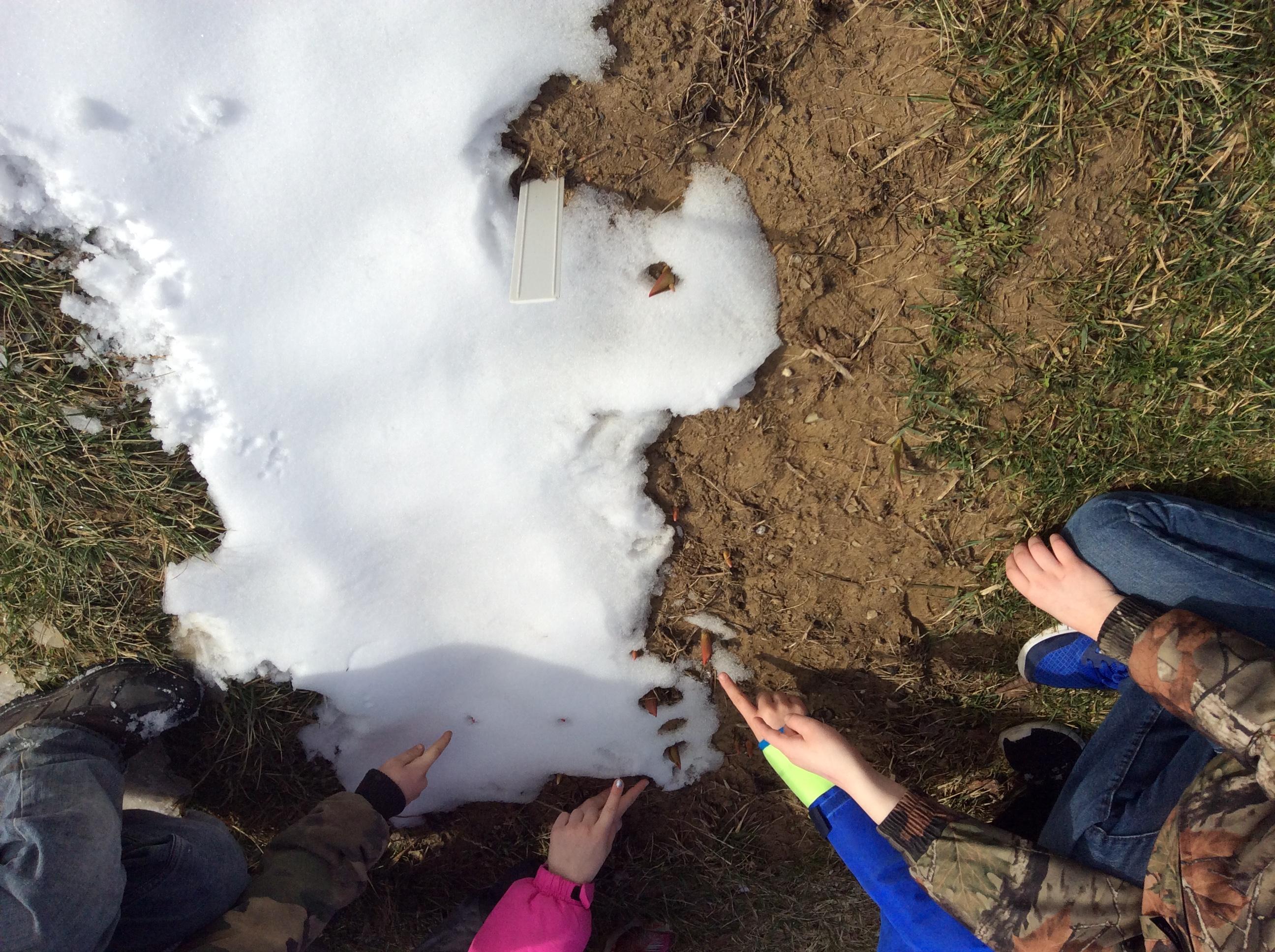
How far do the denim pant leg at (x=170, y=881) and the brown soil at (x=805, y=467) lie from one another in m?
0.54

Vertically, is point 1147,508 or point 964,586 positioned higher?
point 1147,508

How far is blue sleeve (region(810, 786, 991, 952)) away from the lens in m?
1.78

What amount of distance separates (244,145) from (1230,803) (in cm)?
251

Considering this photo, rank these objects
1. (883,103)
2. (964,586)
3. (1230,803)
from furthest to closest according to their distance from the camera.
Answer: (964,586) → (883,103) → (1230,803)

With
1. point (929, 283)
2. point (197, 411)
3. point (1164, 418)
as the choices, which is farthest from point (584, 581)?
point (1164, 418)

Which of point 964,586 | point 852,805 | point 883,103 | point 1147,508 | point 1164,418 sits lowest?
point 852,805

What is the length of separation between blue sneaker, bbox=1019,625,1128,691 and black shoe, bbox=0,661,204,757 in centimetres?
241

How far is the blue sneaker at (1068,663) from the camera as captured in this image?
6.53 feet

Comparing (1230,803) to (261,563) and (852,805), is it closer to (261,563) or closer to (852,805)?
(852,805)

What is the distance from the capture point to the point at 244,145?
1.59 m

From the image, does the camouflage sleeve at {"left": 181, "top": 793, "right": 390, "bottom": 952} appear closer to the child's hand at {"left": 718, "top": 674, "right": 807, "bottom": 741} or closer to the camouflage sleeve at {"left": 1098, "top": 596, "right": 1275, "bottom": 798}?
the child's hand at {"left": 718, "top": 674, "right": 807, "bottom": 741}

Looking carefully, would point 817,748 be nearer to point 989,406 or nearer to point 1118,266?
point 989,406

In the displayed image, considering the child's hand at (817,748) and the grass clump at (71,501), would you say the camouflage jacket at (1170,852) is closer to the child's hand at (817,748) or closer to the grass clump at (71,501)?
the child's hand at (817,748)

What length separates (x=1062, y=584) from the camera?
1.87 metres
